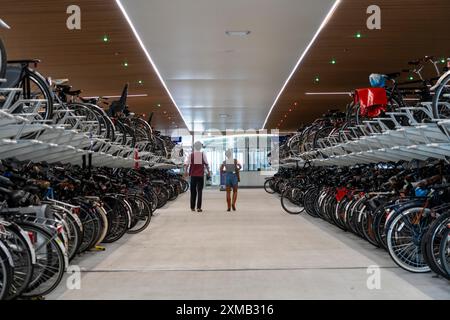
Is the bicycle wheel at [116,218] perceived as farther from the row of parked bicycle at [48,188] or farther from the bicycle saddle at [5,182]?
the bicycle saddle at [5,182]

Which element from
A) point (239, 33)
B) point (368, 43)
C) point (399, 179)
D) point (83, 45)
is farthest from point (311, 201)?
point (83, 45)

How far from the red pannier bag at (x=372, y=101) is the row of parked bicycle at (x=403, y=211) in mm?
743

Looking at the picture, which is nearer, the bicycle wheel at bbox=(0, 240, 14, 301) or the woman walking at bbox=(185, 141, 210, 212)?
the bicycle wheel at bbox=(0, 240, 14, 301)

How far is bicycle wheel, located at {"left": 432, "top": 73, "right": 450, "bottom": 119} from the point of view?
203 inches

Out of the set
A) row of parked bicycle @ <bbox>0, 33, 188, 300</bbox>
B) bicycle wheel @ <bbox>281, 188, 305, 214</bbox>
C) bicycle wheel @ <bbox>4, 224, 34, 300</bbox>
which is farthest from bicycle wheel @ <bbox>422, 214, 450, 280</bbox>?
bicycle wheel @ <bbox>281, 188, 305, 214</bbox>

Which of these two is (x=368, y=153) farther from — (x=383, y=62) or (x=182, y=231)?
(x=383, y=62)

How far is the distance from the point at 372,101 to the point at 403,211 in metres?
2.57

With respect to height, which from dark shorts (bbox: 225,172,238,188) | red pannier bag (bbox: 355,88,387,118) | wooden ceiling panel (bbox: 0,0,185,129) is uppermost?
wooden ceiling panel (bbox: 0,0,185,129)

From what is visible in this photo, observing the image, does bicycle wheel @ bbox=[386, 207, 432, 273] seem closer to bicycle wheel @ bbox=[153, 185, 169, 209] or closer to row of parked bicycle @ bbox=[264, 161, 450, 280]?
row of parked bicycle @ bbox=[264, 161, 450, 280]

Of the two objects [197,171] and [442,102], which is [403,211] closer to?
[442,102]

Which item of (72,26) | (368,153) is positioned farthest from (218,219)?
(72,26)

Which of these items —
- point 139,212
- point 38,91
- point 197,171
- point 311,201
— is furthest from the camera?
point 197,171

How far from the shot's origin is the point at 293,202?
40.9ft

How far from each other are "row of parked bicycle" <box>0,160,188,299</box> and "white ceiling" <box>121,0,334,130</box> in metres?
2.76
